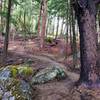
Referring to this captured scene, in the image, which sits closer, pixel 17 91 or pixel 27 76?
pixel 17 91

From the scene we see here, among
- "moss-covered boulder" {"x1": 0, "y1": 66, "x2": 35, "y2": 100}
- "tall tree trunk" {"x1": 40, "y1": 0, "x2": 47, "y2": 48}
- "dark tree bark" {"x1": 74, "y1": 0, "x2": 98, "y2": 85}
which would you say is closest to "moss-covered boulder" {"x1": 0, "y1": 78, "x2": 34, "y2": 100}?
"moss-covered boulder" {"x1": 0, "y1": 66, "x2": 35, "y2": 100}

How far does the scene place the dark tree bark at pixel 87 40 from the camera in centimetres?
946

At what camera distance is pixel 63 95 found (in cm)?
949

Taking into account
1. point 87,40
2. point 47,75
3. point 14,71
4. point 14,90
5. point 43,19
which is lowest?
point 14,90

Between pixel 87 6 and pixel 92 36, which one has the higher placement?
pixel 87 6

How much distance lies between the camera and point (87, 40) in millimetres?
9508

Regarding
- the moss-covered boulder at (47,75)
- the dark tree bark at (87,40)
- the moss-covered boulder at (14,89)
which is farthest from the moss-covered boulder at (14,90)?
the dark tree bark at (87,40)

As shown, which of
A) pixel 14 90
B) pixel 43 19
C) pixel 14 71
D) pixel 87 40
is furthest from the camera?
pixel 43 19

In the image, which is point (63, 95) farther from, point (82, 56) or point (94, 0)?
point (94, 0)

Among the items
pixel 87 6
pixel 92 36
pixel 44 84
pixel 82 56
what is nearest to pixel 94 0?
pixel 87 6

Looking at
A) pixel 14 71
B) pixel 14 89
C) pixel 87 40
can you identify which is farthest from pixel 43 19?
pixel 14 89

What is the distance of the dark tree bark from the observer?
9.46 meters

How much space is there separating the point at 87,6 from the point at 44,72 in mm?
3703

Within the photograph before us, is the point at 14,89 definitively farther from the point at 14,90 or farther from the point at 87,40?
the point at 87,40
